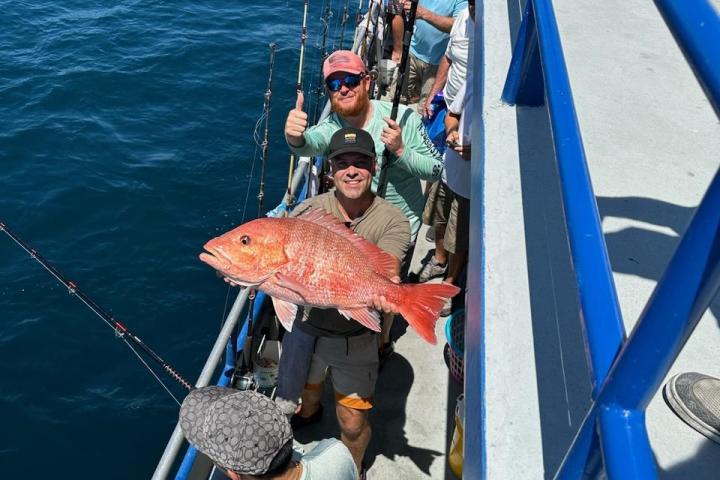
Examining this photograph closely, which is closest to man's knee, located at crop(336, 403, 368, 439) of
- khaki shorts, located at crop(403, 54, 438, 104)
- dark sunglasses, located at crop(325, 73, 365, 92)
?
dark sunglasses, located at crop(325, 73, 365, 92)

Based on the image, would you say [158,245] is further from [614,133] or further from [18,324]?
[614,133]

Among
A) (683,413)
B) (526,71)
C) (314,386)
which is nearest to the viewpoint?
(683,413)

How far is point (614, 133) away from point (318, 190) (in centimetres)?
340

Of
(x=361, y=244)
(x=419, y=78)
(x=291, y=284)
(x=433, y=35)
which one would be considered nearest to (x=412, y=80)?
(x=419, y=78)

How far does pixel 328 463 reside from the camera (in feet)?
7.86

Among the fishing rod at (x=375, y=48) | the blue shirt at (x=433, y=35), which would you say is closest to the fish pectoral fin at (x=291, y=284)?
the blue shirt at (x=433, y=35)

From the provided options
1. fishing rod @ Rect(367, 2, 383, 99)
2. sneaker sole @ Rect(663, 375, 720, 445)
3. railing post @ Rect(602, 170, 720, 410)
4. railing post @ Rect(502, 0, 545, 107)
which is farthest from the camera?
fishing rod @ Rect(367, 2, 383, 99)

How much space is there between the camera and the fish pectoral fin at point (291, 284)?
2.70 metres

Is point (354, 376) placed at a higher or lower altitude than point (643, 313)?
lower

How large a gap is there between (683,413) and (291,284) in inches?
63.7

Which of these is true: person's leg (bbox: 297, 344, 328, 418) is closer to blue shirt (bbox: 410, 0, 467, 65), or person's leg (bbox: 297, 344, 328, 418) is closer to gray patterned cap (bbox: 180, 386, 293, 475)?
gray patterned cap (bbox: 180, 386, 293, 475)

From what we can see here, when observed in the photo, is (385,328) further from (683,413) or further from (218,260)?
(683,413)

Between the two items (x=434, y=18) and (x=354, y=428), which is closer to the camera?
(x=354, y=428)

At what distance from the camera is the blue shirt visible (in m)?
6.65
